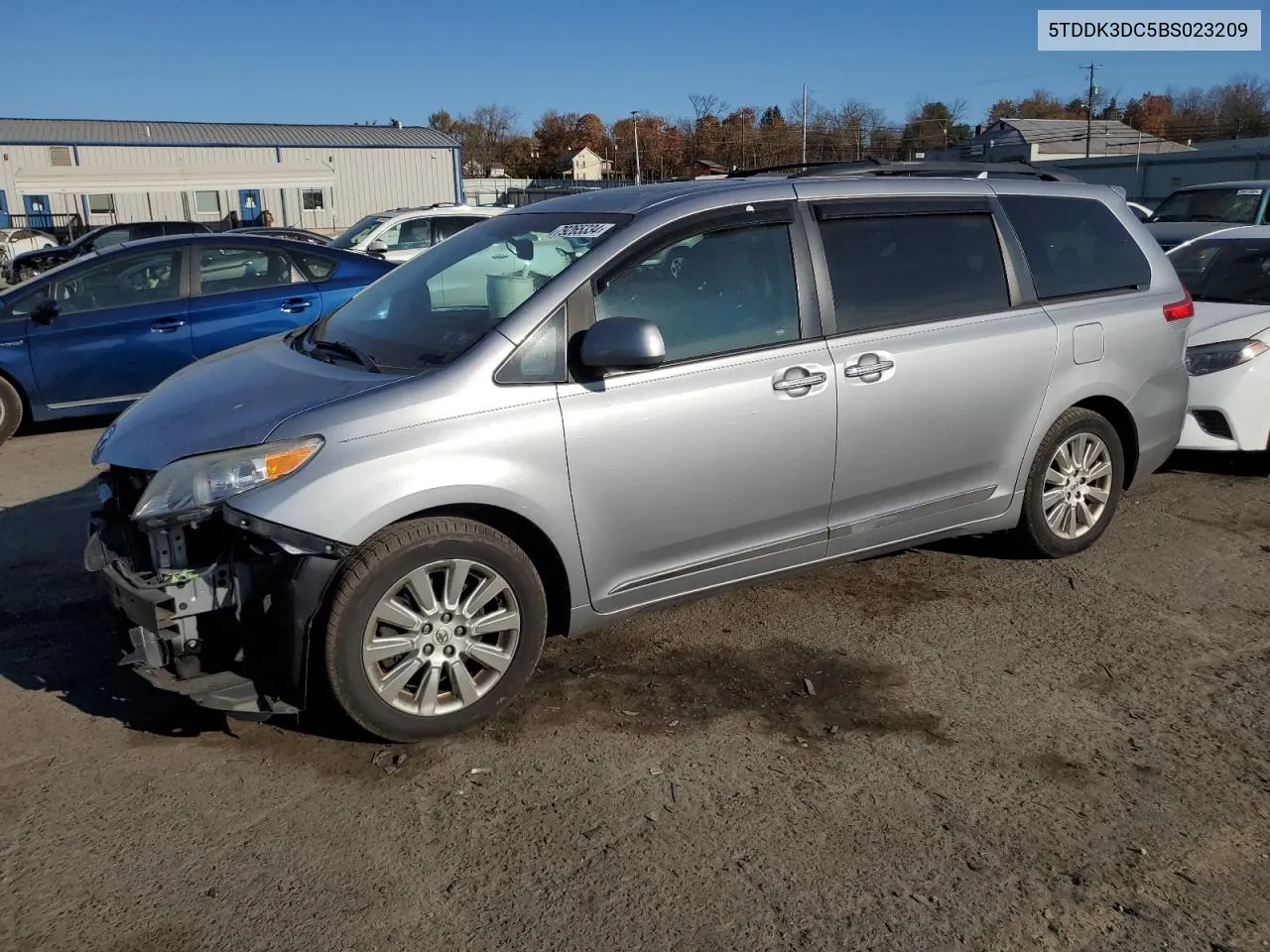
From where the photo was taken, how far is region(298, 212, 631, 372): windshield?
151 inches

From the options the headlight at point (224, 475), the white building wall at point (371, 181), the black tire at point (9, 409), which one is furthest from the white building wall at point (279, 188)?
the headlight at point (224, 475)

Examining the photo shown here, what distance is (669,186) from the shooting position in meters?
4.50

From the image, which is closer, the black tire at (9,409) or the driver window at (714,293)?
the driver window at (714,293)

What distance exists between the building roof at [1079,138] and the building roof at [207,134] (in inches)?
1814

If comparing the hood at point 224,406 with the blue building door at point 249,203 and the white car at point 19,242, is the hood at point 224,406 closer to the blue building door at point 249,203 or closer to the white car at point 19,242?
the white car at point 19,242

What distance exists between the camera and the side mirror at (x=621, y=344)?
3576 millimetres

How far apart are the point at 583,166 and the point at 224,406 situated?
3356 inches

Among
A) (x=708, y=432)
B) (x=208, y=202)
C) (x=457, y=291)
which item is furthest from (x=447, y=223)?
(x=208, y=202)

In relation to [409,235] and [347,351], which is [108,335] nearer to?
[347,351]

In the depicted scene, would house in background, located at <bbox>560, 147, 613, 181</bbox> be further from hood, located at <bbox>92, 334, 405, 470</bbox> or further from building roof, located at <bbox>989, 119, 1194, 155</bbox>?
hood, located at <bbox>92, 334, 405, 470</bbox>

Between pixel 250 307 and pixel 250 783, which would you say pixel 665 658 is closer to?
pixel 250 783

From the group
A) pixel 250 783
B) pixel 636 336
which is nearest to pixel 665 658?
pixel 636 336

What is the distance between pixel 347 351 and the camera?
13.4ft

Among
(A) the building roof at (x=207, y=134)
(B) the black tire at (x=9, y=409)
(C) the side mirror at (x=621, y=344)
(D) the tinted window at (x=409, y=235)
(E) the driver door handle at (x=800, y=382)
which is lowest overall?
(B) the black tire at (x=9, y=409)
